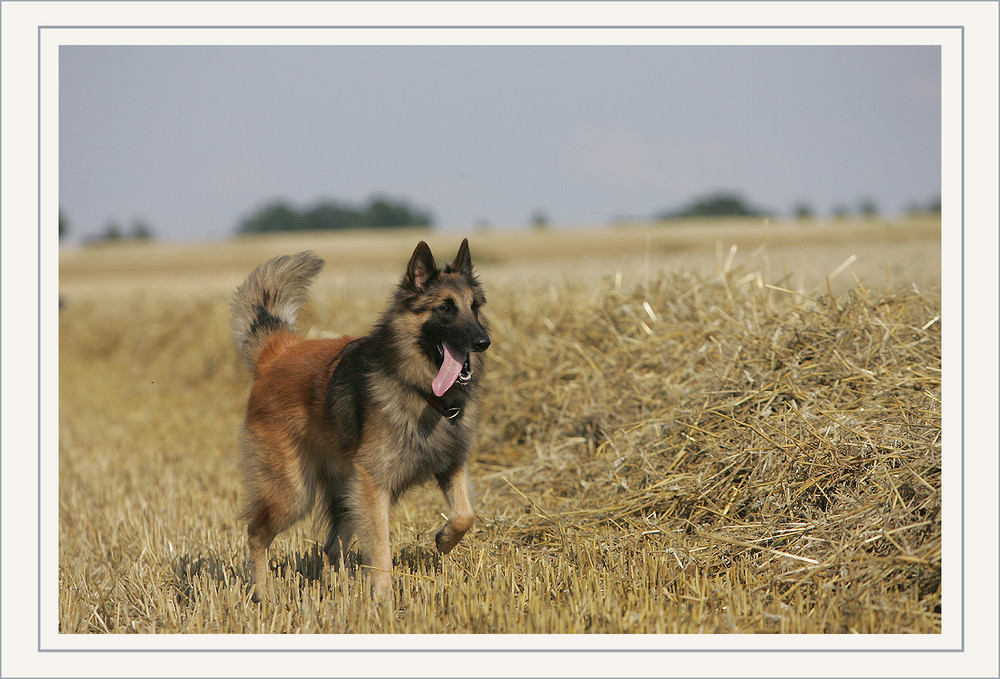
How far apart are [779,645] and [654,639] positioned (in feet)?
1.89

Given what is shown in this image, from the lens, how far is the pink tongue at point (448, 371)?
Result: 4617mm

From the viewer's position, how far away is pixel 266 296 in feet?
18.8

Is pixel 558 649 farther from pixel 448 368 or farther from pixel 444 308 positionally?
pixel 444 308

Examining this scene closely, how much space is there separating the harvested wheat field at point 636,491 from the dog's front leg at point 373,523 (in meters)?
0.21

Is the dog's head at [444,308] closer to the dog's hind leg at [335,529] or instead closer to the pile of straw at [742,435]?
the dog's hind leg at [335,529]

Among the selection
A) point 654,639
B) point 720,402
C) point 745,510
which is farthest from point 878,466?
point 654,639

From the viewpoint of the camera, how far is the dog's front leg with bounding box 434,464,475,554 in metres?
4.74

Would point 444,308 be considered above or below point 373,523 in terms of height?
above

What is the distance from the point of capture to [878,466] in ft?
15.4

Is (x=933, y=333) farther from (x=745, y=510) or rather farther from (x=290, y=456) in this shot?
(x=290, y=456)

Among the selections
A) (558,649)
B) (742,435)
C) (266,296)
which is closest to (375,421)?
(266,296)

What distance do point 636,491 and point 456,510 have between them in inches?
57.7

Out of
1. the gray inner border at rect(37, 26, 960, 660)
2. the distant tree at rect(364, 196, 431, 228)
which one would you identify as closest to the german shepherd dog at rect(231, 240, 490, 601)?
the gray inner border at rect(37, 26, 960, 660)

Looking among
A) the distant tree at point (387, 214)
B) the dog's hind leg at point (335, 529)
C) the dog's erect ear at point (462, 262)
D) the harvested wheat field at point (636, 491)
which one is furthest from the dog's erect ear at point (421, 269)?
the distant tree at point (387, 214)
